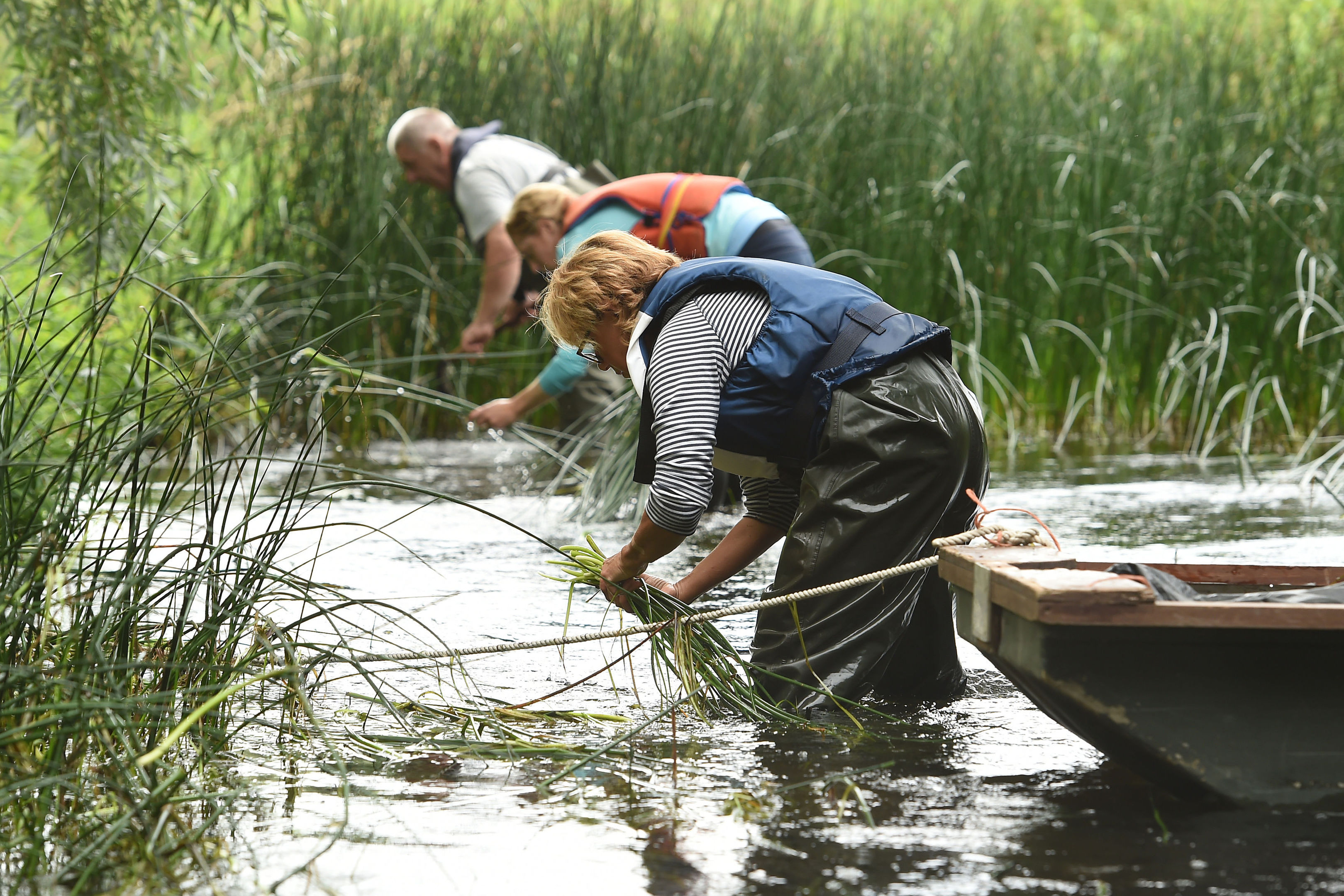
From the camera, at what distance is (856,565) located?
3064 millimetres

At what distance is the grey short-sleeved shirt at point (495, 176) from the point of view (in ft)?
20.5

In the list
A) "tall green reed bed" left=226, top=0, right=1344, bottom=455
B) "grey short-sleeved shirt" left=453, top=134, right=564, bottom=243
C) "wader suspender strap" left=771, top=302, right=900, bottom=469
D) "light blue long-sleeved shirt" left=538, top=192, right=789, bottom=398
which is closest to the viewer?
"wader suspender strap" left=771, top=302, right=900, bottom=469

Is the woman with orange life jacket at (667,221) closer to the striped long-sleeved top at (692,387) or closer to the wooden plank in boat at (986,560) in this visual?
the striped long-sleeved top at (692,387)

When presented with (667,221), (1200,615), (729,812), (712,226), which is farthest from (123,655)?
(712,226)

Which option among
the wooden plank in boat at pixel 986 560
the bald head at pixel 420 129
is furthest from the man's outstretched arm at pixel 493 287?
the wooden plank in boat at pixel 986 560

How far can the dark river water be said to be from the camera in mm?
2143

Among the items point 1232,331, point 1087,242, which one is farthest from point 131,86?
point 1232,331

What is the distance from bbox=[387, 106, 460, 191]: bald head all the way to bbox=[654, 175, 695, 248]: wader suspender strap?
1.58 m

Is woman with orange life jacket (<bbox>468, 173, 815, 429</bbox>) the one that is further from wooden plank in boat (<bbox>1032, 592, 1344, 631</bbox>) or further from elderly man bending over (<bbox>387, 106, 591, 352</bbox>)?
wooden plank in boat (<bbox>1032, 592, 1344, 631</bbox>)

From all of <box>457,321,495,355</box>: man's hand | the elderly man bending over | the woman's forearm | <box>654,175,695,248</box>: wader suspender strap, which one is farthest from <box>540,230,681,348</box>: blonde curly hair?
<box>457,321,495,355</box>: man's hand

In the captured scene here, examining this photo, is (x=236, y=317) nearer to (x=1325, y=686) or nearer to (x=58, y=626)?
(x=58, y=626)

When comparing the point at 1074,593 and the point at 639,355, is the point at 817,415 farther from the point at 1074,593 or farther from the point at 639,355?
the point at 1074,593

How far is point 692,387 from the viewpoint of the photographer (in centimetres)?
294

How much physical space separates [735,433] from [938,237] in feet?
14.5
